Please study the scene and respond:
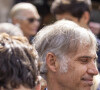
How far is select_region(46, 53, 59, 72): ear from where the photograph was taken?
3119 mm

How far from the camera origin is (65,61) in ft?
10.2

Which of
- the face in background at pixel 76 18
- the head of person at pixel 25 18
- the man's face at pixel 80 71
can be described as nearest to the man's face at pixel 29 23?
the head of person at pixel 25 18

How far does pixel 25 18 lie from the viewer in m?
7.47

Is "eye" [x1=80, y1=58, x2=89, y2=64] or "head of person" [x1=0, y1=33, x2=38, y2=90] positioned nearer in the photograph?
"head of person" [x1=0, y1=33, x2=38, y2=90]

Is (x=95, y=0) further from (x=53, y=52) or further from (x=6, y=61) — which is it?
(x=6, y=61)

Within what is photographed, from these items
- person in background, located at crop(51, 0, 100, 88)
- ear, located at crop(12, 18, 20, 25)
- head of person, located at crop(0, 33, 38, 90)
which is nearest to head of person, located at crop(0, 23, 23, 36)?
person in background, located at crop(51, 0, 100, 88)

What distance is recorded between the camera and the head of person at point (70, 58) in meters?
3.07

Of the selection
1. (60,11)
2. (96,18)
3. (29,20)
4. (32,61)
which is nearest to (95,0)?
(96,18)

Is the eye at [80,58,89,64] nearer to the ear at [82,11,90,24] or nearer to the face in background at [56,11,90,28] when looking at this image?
the face in background at [56,11,90,28]

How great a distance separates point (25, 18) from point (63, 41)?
4.45 metres

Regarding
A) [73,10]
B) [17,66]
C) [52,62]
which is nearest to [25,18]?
[73,10]

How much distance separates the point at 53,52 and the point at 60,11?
7.78ft

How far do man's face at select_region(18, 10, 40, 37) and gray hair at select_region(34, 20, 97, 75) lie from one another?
4.15 metres

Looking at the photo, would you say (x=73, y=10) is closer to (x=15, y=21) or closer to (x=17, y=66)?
(x=15, y=21)
